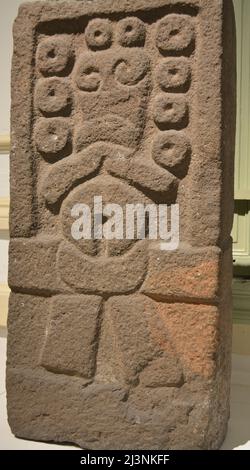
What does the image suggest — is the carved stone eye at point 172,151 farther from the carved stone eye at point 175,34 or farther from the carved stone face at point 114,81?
the carved stone eye at point 175,34

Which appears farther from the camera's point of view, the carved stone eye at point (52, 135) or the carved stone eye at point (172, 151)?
the carved stone eye at point (52, 135)

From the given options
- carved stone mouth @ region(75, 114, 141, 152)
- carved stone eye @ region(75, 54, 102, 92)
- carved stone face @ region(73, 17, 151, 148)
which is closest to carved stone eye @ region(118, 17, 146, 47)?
carved stone face @ region(73, 17, 151, 148)

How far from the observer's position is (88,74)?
176cm

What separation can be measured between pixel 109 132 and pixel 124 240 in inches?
13.2

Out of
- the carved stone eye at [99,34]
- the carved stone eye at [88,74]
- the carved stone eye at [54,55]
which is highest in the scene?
the carved stone eye at [99,34]

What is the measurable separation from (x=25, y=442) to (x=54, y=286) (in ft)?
1.68

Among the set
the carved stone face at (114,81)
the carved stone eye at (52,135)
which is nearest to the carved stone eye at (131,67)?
the carved stone face at (114,81)

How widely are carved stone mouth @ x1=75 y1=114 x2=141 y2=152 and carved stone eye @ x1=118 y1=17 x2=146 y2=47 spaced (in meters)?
0.23

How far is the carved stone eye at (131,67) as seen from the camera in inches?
66.8

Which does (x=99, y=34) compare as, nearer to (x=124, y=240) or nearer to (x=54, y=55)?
(x=54, y=55)

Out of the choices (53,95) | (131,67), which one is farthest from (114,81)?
(53,95)

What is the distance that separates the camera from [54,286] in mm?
1778
